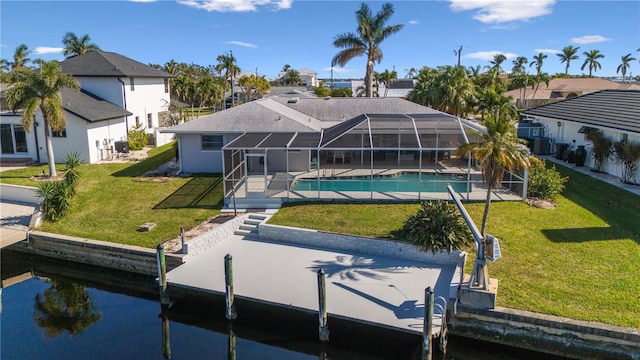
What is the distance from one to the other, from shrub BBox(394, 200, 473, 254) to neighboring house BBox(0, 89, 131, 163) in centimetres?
1929

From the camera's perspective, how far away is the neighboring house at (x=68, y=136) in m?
24.5

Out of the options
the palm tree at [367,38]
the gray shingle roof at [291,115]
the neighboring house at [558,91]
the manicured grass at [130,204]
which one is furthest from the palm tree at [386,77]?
the manicured grass at [130,204]

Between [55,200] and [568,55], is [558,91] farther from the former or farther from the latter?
[55,200]

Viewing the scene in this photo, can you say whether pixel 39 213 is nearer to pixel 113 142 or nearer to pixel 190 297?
pixel 190 297

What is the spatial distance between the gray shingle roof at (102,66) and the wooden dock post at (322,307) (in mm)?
25103

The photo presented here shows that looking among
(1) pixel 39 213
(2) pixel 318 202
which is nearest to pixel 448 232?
(2) pixel 318 202

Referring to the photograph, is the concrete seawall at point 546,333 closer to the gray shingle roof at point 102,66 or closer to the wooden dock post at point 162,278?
the wooden dock post at point 162,278

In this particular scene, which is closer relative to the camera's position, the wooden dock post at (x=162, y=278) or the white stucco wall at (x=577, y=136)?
the wooden dock post at (x=162, y=278)

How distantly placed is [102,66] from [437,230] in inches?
1057

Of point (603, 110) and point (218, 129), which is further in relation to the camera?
point (603, 110)

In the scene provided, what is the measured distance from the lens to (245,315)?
1161 cm

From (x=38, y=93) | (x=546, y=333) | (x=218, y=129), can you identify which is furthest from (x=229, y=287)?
(x=38, y=93)

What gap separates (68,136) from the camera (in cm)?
2475

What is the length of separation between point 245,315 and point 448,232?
6242mm
